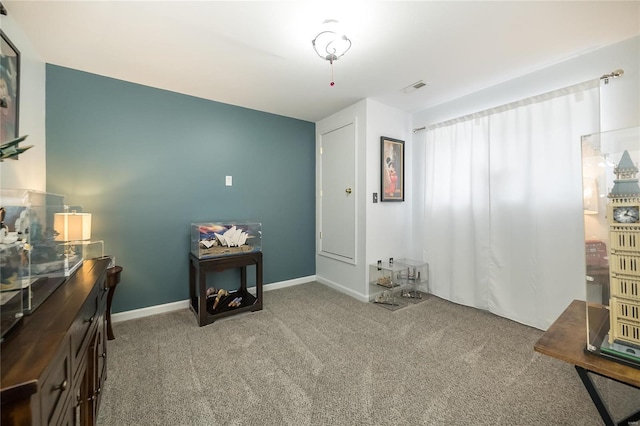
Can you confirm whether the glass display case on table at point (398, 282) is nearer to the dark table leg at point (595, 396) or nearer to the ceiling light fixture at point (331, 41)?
the dark table leg at point (595, 396)

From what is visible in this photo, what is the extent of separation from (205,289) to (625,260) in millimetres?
2738

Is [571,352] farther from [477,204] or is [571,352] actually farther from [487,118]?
[487,118]

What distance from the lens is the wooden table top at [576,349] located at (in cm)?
83

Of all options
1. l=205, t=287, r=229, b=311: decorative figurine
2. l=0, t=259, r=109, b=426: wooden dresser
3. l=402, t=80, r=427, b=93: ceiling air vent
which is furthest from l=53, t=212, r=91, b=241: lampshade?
l=402, t=80, r=427, b=93: ceiling air vent

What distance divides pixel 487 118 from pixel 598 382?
7.67ft

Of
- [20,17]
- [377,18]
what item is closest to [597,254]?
[377,18]

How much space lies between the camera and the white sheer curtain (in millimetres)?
2188

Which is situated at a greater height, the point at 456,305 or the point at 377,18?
the point at 377,18

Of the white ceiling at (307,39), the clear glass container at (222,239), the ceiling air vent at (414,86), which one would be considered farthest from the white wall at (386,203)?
the clear glass container at (222,239)

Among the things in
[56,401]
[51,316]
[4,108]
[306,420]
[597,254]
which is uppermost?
[4,108]

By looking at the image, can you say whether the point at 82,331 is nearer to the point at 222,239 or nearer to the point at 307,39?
the point at 222,239

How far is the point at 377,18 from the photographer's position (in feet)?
5.57

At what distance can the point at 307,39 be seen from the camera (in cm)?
189

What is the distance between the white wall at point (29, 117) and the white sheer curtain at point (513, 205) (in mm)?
3768
